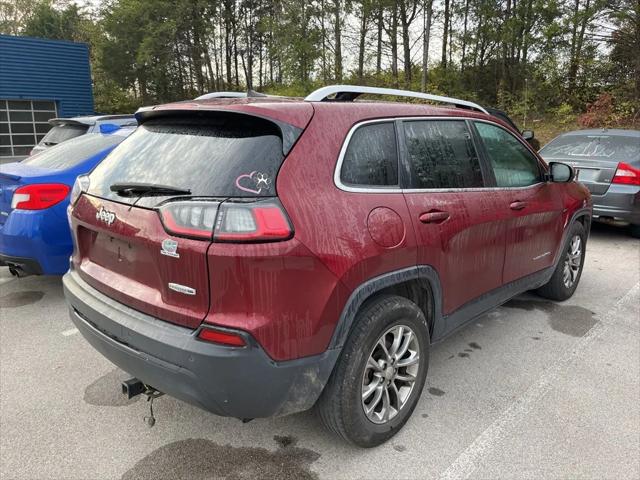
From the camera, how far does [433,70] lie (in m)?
22.4

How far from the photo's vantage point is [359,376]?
2283mm

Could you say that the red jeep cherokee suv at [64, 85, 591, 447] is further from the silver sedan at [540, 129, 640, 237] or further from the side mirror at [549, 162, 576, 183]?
the silver sedan at [540, 129, 640, 237]

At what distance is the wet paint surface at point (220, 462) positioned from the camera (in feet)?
7.61

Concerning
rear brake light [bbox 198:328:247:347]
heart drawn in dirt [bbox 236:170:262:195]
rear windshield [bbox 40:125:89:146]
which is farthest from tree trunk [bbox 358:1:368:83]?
rear brake light [bbox 198:328:247:347]

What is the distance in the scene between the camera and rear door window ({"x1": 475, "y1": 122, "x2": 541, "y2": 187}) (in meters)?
3.31

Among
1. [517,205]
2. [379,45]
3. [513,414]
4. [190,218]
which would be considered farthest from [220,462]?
[379,45]

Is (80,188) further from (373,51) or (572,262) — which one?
(373,51)

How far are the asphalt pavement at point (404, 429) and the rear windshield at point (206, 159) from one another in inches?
31.4

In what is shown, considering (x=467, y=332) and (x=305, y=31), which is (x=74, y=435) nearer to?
(x=467, y=332)

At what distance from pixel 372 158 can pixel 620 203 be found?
18.1 ft

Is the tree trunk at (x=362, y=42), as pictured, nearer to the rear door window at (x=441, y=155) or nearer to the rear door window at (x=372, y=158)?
the rear door window at (x=441, y=155)

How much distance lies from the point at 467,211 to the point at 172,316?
1.81m

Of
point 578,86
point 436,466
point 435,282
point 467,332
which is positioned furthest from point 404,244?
point 578,86

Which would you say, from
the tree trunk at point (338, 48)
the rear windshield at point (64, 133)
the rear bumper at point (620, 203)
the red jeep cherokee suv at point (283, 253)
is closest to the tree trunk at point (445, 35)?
the tree trunk at point (338, 48)
